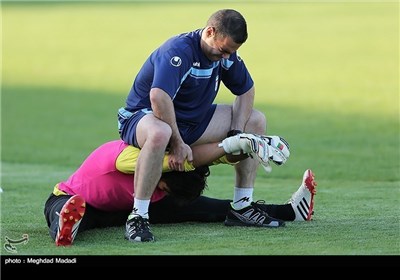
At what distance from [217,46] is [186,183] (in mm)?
1054

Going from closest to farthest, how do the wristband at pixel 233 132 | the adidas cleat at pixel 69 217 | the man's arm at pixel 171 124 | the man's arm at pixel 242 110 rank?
1. the adidas cleat at pixel 69 217
2. the man's arm at pixel 171 124
3. the wristband at pixel 233 132
4. the man's arm at pixel 242 110

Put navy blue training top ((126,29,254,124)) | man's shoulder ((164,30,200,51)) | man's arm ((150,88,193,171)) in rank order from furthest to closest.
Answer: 1. man's shoulder ((164,30,200,51))
2. navy blue training top ((126,29,254,124))
3. man's arm ((150,88,193,171))

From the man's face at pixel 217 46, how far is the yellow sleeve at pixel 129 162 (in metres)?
0.81

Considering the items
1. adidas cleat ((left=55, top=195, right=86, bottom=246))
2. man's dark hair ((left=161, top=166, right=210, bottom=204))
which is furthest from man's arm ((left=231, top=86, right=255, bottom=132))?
adidas cleat ((left=55, top=195, right=86, bottom=246))

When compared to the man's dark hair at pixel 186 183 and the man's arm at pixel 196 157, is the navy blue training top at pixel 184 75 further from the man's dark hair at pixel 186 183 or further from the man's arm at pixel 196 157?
the man's dark hair at pixel 186 183

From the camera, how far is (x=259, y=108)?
17.4 m

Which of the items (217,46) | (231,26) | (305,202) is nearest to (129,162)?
(217,46)

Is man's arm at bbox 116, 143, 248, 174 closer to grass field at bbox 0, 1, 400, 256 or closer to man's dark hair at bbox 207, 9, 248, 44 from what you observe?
grass field at bbox 0, 1, 400, 256

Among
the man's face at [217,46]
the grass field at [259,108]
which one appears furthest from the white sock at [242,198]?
the man's face at [217,46]

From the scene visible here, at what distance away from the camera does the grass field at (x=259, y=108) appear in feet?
23.2

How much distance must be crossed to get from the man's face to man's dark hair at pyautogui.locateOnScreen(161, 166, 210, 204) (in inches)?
33.6

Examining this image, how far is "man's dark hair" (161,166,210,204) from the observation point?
732 cm

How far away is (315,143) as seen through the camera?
1365 centimetres
